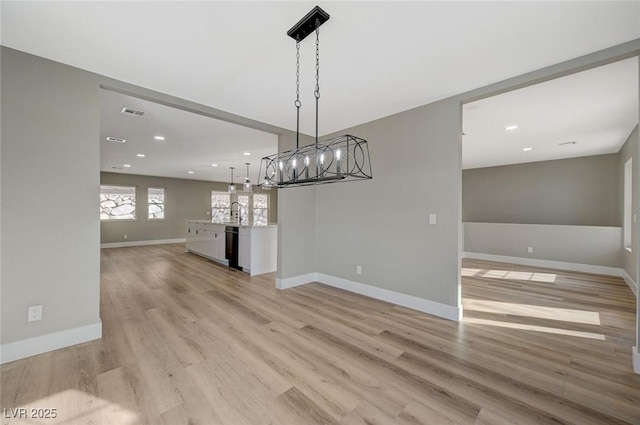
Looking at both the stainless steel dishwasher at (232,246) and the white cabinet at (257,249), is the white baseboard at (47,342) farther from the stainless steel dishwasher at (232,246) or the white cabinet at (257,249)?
the stainless steel dishwasher at (232,246)

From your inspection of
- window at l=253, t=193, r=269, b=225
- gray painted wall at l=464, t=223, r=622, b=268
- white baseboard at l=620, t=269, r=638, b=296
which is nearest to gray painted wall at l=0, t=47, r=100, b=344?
white baseboard at l=620, t=269, r=638, b=296

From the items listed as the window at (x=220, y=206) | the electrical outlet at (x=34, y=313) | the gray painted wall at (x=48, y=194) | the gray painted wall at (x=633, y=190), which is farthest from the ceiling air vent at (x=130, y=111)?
the window at (x=220, y=206)

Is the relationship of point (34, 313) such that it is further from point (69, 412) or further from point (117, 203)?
point (117, 203)

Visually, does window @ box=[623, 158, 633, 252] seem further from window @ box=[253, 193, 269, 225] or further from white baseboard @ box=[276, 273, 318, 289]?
window @ box=[253, 193, 269, 225]

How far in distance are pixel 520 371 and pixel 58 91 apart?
4.52 metres

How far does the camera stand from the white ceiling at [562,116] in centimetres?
264

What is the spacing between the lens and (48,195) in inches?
88.3

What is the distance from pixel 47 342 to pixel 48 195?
1.27 metres

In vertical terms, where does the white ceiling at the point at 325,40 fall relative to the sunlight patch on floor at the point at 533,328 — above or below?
above

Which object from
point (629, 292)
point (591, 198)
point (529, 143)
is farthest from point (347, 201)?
point (591, 198)

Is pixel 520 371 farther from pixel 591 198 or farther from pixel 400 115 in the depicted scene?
pixel 591 198

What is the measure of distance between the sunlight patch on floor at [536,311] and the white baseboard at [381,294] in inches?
20.4

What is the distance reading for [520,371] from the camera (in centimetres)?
198

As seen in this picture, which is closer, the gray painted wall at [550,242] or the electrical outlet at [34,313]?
the electrical outlet at [34,313]
